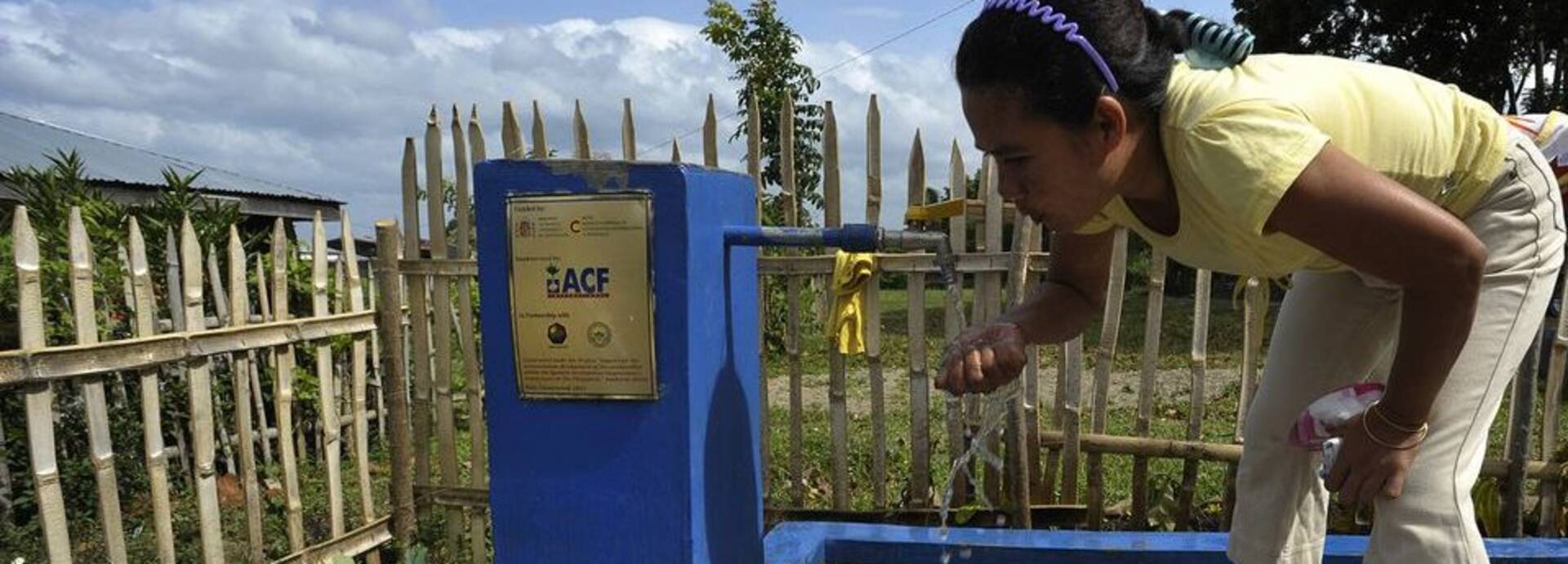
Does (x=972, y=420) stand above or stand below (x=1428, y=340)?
below

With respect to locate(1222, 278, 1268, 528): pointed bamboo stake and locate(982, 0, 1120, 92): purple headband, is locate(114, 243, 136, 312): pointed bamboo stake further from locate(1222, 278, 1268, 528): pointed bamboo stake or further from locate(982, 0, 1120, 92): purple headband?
locate(1222, 278, 1268, 528): pointed bamboo stake

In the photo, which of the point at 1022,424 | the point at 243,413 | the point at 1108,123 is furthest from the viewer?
the point at 1022,424

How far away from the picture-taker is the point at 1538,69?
46.4 ft

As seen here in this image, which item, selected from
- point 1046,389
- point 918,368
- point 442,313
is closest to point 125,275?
point 442,313

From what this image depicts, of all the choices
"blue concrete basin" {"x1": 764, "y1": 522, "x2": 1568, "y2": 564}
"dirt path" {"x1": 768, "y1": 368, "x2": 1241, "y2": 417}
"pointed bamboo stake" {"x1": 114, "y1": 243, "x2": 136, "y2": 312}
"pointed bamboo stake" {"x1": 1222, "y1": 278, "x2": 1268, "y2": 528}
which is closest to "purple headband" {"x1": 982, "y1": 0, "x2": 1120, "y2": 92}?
"blue concrete basin" {"x1": 764, "y1": 522, "x2": 1568, "y2": 564}

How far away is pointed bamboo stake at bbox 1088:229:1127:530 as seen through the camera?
358 centimetres

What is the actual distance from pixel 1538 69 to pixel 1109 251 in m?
15.5

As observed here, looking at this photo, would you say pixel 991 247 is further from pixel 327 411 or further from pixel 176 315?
pixel 176 315

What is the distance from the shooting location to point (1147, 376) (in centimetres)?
369

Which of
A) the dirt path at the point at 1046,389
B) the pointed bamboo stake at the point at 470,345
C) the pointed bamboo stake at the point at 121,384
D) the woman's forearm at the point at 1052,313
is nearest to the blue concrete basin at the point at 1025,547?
Answer: the woman's forearm at the point at 1052,313

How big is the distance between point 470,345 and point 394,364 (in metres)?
0.26

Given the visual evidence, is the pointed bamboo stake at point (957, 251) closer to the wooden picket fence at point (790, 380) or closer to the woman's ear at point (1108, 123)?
the wooden picket fence at point (790, 380)

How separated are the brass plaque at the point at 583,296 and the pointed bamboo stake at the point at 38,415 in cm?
163

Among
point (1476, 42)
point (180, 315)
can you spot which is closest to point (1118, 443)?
point (180, 315)
